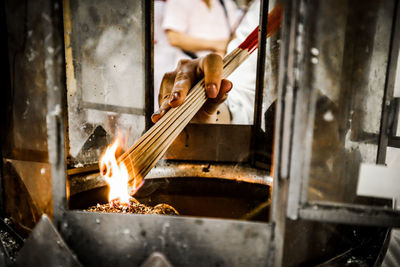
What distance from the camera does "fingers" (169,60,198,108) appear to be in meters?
1.29

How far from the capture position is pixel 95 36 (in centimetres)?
139

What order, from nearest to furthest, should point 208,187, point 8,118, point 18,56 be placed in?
point 18,56 → point 8,118 → point 208,187

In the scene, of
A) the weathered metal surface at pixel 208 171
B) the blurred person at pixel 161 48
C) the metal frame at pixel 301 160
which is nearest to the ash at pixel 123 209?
the weathered metal surface at pixel 208 171

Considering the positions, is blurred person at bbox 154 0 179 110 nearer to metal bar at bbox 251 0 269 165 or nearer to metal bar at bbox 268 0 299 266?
metal bar at bbox 251 0 269 165

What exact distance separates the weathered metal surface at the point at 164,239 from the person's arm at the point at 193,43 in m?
2.59

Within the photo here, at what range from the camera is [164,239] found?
62 centimetres

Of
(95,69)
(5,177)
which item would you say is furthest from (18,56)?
(95,69)

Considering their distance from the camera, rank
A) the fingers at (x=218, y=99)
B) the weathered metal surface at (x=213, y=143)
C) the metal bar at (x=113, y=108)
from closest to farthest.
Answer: the metal bar at (x=113, y=108) → the weathered metal surface at (x=213, y=143) → the fingers at (x=218, y=99)

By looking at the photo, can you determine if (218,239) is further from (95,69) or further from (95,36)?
(95,36)

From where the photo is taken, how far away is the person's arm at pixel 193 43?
281cm

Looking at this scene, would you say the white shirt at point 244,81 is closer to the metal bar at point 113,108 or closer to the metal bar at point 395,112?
the metal bar at point 113,108

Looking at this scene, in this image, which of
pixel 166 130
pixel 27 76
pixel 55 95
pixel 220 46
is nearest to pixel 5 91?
pixel 27 76

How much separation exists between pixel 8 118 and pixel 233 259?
0.90 meters

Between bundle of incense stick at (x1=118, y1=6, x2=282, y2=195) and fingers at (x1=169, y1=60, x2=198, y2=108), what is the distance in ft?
0.13
